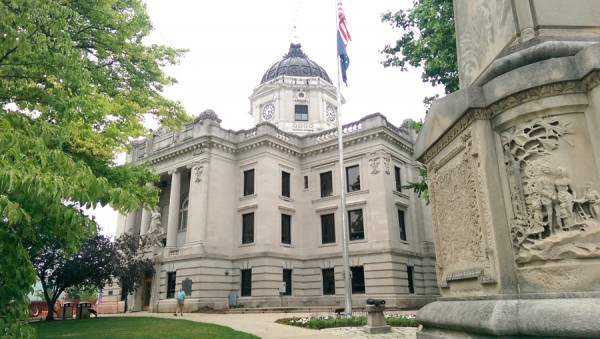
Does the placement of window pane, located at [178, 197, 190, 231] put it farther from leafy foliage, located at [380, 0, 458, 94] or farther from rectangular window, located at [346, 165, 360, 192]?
leafy foliage, located at [380, 0, 458, 94]

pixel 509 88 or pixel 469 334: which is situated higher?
pixel 509 88

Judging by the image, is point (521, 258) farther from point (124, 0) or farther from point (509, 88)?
point (124, 0)

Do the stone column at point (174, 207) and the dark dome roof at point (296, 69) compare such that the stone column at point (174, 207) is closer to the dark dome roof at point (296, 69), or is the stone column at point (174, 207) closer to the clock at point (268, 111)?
the clock at point (268, 111)

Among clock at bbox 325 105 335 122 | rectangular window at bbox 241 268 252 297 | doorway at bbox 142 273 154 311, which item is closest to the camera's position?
rectangular window at bbox 241 268 252 297

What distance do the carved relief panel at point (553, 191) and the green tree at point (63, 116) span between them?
4.14 meters

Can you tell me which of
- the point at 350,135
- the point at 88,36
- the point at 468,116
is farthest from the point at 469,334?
the point at 350,135

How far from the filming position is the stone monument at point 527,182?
3521 mm

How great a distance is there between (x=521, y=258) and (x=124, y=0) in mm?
15696

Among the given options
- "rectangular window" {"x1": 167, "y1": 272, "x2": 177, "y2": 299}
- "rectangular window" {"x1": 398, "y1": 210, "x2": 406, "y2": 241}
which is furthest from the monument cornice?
"rectangular window" {"x1": 167, "y1": 272, "x2": 177, "y2": 299}

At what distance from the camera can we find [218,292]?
31469 millimetres

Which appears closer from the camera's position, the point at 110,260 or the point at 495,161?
the point at 495,161

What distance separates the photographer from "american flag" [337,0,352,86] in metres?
23.3

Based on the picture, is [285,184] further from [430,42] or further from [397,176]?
[430,42]

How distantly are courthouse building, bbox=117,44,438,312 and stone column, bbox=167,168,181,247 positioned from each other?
9 cm
